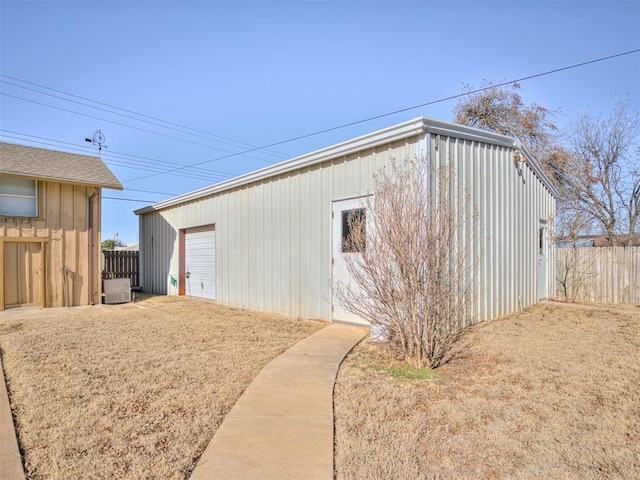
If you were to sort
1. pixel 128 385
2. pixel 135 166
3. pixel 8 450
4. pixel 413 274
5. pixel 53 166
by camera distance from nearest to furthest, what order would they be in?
pixel 8 450 → pixel 128 385 → pixel 413 274 → pixel 53 166 → pixel 135 166

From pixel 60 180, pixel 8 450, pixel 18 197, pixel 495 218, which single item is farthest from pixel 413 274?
pixel 18 197

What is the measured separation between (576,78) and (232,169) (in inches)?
879

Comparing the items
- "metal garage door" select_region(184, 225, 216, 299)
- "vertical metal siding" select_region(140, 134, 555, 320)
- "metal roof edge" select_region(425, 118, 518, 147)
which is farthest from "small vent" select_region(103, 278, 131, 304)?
"metal roof edge" select_region(425, 118, 518, 147)

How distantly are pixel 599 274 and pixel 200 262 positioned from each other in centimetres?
1164

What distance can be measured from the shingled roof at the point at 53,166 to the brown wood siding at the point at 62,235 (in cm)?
38

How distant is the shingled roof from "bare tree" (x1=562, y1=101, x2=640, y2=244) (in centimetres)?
1797

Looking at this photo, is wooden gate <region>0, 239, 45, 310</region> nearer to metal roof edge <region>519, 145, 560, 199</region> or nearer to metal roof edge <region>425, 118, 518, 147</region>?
metal roof edge <region>425, 118, 518, 147</region>

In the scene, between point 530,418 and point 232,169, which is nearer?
point 530,418

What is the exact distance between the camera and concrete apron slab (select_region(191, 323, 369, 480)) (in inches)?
93.9

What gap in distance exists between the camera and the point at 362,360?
193 inches

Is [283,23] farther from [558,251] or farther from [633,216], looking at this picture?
[633,216]

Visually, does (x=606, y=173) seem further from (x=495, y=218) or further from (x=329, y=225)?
(x=329, y=225)

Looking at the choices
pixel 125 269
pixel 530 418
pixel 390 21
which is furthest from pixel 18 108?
pixel 530 418

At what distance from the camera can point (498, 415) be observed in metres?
3.12
